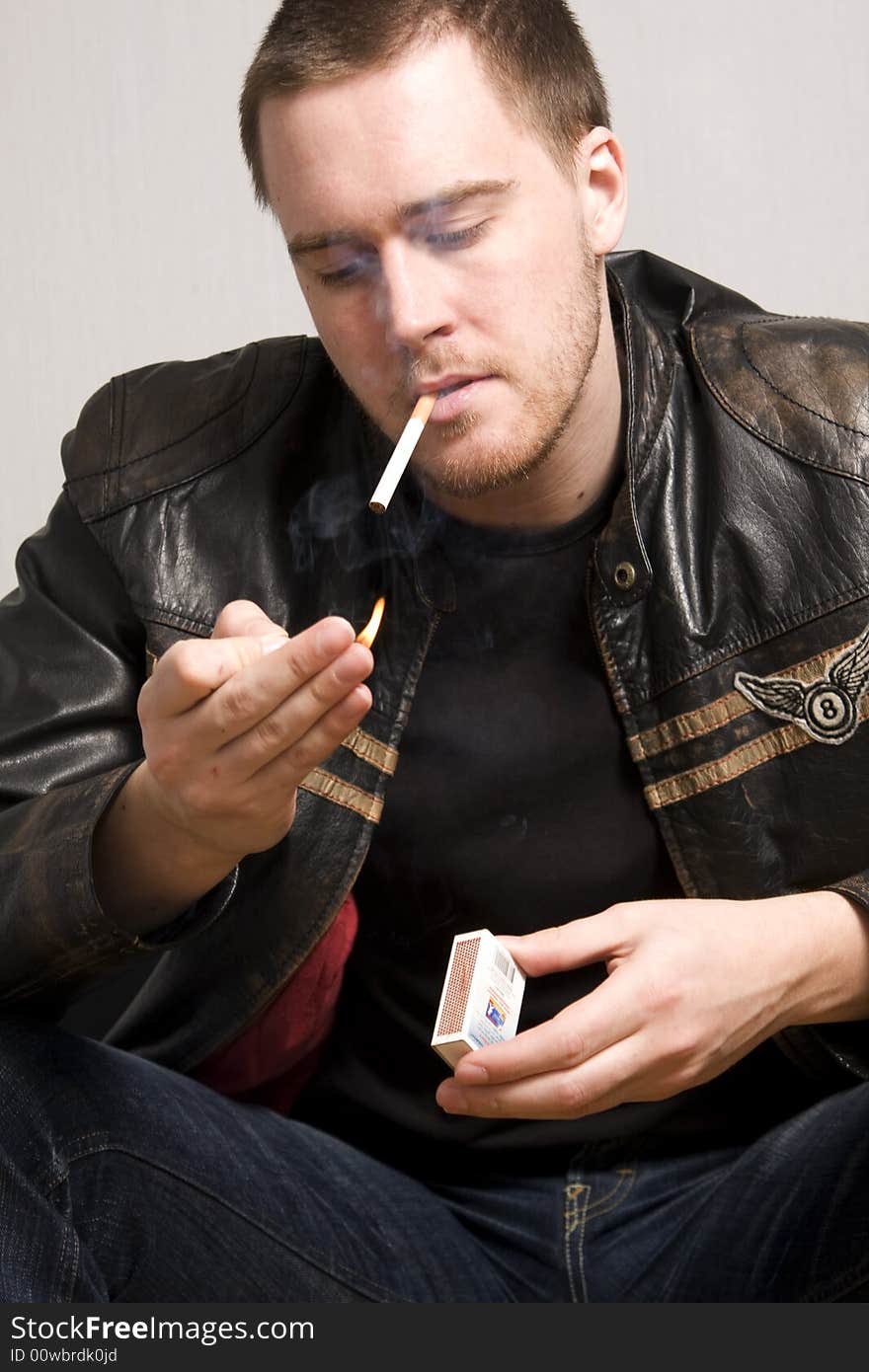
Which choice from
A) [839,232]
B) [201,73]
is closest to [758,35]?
[839,232]

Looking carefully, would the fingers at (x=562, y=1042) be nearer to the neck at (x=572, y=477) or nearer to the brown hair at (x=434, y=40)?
the neck at (x=572, y=477)

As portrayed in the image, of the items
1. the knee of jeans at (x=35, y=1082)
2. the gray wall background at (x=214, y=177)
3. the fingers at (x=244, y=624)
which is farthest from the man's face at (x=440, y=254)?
the gray wall background at (x=214, y=177)

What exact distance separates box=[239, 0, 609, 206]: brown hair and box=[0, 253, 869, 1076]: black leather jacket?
9.3 inches

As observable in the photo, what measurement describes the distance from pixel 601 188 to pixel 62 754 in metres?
0.84

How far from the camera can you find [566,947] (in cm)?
128

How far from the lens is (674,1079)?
1314mm

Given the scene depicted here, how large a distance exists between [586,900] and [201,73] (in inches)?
69.0

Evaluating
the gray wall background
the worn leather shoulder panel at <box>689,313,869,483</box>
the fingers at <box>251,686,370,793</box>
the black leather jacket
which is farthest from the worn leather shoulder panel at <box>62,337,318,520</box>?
the gray wall background

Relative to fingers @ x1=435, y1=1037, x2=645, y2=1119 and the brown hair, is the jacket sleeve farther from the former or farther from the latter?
the brown hair

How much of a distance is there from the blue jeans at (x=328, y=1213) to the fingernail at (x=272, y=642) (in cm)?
44

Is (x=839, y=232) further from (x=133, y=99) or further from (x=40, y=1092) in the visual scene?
(x=40, y=1092)

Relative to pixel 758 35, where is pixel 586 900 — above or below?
below

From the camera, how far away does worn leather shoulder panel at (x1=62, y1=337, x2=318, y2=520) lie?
1.78 metres

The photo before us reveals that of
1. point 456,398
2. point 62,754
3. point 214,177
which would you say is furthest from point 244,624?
point 214,177
